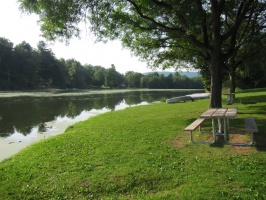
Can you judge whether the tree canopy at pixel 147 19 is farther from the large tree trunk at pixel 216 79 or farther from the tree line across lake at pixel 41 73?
the tree line across lake at pixel 41 73

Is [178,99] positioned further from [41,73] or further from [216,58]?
[41,73]

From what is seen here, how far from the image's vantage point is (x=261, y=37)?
19297mm

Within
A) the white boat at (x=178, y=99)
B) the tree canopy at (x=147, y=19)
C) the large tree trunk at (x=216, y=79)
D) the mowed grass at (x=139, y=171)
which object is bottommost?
the mowed grass at (x=139, y=171)

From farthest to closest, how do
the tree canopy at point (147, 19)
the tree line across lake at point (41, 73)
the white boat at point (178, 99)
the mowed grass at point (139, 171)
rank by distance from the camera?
1. the tree line across lake at point (41, 73)
2. the white boat at point (178, 99)
3. the tree canopy at point (147, 19)
4. the mowed grass at point (139, 171)

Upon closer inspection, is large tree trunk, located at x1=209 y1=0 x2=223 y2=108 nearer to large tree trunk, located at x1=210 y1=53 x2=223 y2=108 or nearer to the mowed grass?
large tree trunk, located at x1=210 y1=53 x2=223 y2=108

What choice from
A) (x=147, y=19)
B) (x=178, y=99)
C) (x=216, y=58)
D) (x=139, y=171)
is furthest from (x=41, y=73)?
(x=139, y=171)

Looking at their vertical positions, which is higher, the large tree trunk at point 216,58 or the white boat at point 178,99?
the large tree trunk at point 216,58

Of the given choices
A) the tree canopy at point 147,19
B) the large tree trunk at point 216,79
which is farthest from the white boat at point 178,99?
the large tree trunk at point 216,79

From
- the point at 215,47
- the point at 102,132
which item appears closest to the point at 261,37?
the point at 215,47

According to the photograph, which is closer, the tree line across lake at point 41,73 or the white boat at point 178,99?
the white boat at point 178,99

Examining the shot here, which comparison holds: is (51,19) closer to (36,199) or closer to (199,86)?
(36,199)

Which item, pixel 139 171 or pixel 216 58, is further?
pixel 216 58

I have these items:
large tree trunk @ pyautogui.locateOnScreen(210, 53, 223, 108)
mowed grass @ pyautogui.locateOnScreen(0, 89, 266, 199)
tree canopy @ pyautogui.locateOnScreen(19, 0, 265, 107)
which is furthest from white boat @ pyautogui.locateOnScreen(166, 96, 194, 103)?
mowed grass @ pyautogui.locateOnScreen(0, 89, 266, 199)

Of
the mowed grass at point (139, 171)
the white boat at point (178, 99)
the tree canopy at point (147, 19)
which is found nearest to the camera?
the mowed grass at point (139, 171)
